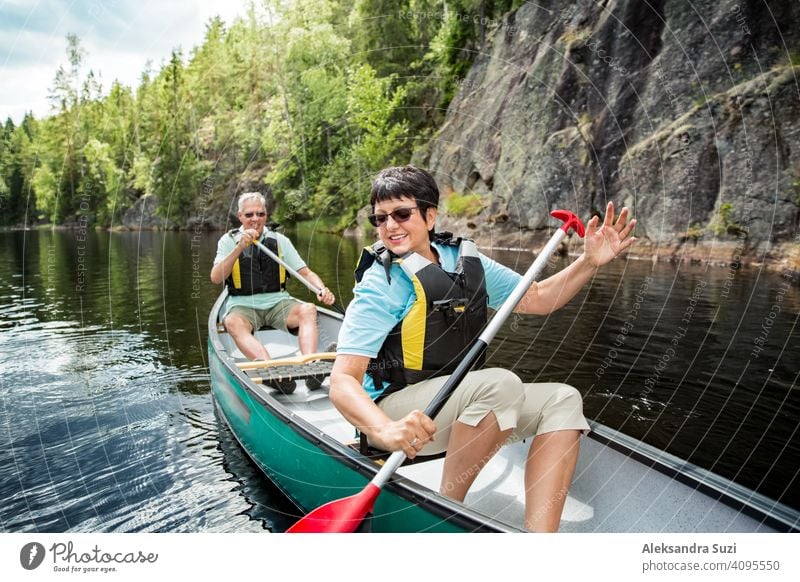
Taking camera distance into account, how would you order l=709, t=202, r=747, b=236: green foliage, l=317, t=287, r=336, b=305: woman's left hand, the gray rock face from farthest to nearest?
l=709, t=202, r=747, b=236: green foliage < the gray rock face < l=317, t=287, r=336, b=305: woman's left hand

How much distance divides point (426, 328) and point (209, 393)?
4.23 metres

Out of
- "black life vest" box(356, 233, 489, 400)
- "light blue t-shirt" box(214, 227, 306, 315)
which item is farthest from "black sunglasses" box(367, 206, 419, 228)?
"light blue t-shirt" box(214, 227, 306, 315)

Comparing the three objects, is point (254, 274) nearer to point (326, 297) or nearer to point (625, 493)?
point (326, 297)

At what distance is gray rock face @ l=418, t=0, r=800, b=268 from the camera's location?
13.9m

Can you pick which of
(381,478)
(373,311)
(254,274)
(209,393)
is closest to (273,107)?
(254,274)

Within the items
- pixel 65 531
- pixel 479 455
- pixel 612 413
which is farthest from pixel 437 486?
pixel 612 413

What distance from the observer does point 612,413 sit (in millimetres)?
5371

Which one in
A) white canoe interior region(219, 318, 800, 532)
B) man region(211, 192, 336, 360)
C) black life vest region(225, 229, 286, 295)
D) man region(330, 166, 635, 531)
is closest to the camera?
man region(330, 166, 635, 531)

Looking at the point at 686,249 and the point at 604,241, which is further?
the point at 686,249

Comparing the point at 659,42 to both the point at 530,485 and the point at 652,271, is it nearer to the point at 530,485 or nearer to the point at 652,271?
the point at 652,271

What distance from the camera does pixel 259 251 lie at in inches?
238

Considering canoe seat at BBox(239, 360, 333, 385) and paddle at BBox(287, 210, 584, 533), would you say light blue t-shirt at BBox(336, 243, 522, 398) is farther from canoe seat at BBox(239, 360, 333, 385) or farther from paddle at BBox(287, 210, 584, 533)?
canoe seat at BBox(239, 360, 333, 385)

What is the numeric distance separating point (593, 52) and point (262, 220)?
15431mm

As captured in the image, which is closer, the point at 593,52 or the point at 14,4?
the point at 14,4
